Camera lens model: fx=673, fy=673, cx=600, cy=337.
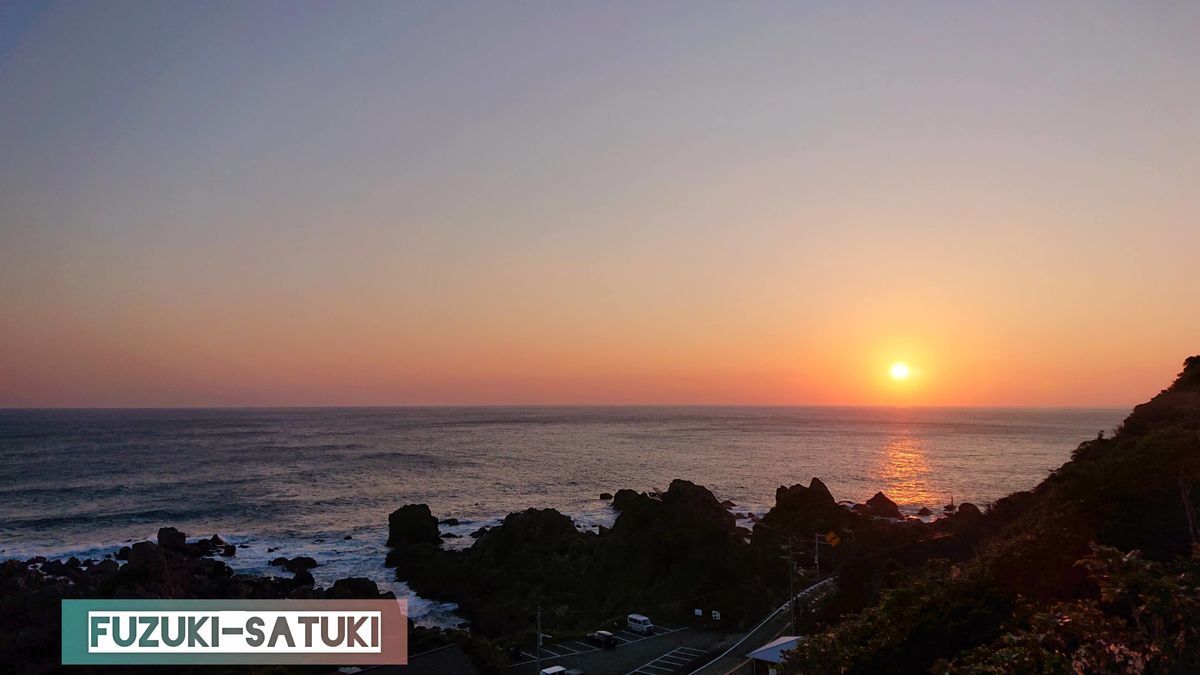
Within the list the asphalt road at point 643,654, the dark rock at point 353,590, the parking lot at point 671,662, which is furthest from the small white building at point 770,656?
the dark rock at point 353,590

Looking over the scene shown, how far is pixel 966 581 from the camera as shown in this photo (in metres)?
21.7

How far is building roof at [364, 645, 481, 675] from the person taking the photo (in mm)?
19719

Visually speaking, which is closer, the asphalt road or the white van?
the asphalt road

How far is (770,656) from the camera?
25406mm

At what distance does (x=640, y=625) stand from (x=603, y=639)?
389cm

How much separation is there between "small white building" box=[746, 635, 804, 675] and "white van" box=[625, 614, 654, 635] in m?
13.4

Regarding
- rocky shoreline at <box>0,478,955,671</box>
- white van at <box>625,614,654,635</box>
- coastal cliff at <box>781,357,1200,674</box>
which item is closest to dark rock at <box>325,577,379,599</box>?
rocky shoreline at <box>0,478,955,671</box>

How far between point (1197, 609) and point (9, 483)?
126 meters

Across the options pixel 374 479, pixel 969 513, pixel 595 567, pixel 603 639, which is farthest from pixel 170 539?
pixel 969 513

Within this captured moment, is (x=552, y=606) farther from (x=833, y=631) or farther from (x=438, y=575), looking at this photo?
(x=833, y=631)

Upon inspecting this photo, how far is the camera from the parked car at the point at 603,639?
3619 centimetres

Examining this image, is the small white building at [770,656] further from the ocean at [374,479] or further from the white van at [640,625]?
the ocean at [374,479]

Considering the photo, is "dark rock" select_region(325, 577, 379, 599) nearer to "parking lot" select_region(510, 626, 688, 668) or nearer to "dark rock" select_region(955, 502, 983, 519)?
"parking lot" select_region(510, 626, 688, 668)

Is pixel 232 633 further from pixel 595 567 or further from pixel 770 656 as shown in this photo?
pixel 595 567
